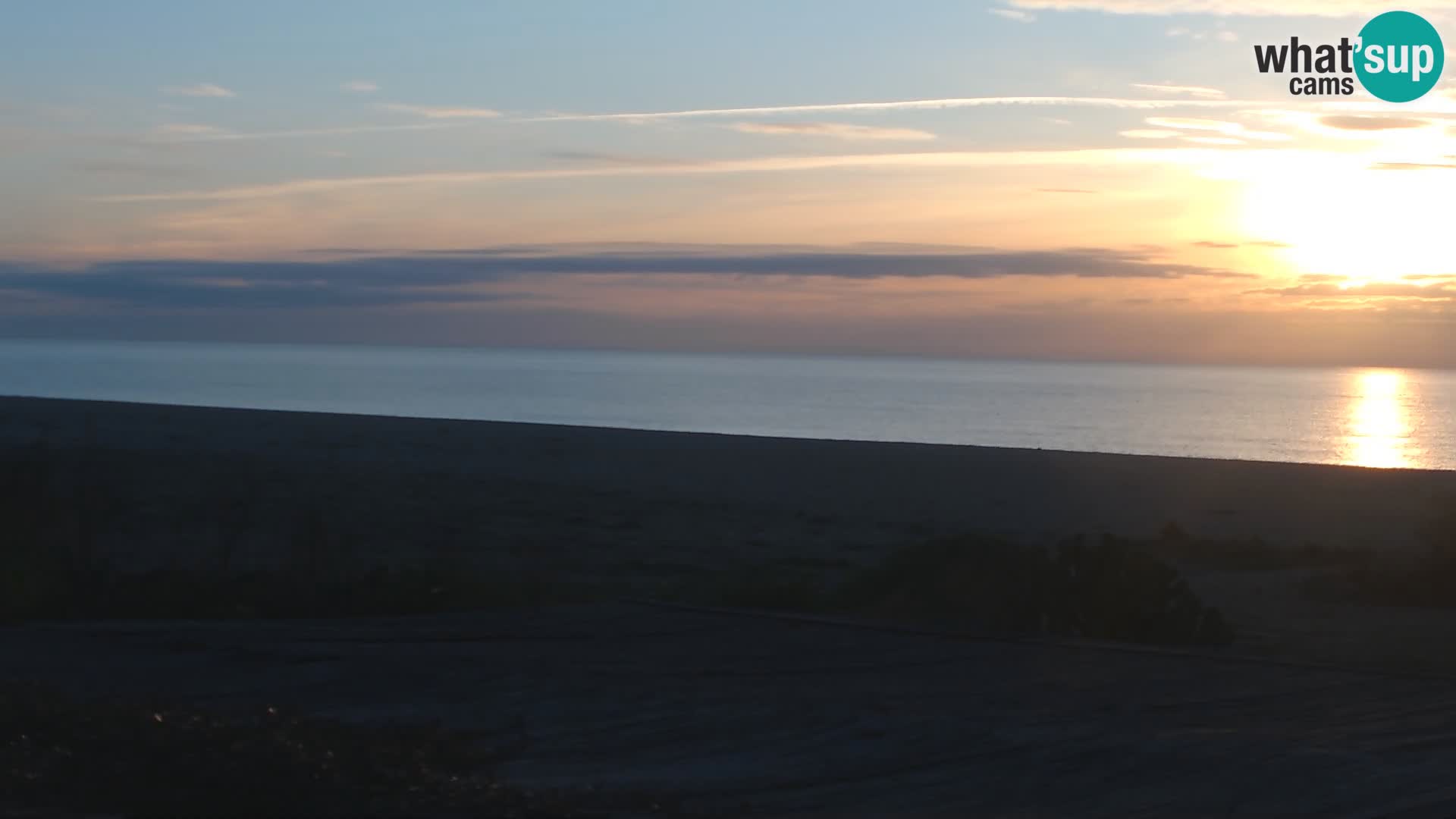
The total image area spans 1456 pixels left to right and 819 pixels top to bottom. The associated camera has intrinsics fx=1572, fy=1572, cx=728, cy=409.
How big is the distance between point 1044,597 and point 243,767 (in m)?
6.27

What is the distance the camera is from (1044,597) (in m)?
10.5

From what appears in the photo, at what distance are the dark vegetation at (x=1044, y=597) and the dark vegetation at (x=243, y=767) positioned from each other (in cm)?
463

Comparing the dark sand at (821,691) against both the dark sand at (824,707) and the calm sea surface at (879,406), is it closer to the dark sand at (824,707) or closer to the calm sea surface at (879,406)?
the dark sand at (824,707)

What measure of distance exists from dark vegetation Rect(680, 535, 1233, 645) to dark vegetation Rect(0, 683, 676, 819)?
4.63 m

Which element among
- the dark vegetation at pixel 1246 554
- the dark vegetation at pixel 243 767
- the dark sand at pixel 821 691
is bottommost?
the dark vegetation at pixel 1246 554

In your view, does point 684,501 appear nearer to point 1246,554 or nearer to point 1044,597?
point 1246,554

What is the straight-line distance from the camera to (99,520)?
53.9 ft

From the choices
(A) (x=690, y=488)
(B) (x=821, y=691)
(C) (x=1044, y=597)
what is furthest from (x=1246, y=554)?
(B) (x=821, y=691)

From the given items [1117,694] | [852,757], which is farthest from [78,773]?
[1117,694]

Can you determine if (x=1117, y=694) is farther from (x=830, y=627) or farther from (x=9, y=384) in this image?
(x=9, y=384)

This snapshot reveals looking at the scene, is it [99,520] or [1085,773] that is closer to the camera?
[1085,773]

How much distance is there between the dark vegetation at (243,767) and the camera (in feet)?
16.5

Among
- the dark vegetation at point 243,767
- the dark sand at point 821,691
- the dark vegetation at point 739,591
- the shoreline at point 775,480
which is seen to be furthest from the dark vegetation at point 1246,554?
the dark vegetation at point 243,767

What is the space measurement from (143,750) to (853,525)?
646 inches
